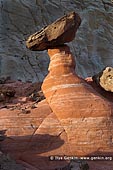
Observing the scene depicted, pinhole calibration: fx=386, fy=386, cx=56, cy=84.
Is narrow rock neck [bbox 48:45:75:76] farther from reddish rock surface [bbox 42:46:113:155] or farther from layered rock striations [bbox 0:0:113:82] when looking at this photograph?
layered rock striations [bbox 0:0:113:82]

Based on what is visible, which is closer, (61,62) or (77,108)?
(77,108)

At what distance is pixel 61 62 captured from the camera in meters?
12.8

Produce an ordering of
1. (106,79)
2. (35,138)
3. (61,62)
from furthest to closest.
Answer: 1. (61,62)
2. (106,79)
3. (35,138)

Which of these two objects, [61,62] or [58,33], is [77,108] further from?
[58,33]

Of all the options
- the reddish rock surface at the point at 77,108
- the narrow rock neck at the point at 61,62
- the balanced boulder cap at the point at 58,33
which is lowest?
the reddish rock surface at the point at 77,108

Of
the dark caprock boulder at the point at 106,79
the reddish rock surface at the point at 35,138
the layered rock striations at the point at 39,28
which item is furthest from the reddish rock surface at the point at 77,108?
the layered rock striations at the point at 39,28

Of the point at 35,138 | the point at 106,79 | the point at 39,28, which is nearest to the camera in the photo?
the point at 35,138

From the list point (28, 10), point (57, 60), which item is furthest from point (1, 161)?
point (28, 10)

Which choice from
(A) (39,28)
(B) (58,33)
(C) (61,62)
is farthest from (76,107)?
(A) (39,28)

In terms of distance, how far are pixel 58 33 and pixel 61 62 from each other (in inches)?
37.7

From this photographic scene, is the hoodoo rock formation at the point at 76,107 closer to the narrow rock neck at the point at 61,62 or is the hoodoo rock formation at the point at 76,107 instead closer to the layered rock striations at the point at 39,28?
the narrow rock neck at the point at 61,62

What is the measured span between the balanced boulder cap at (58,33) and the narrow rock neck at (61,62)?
0.81 feet

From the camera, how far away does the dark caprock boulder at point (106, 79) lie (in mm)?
12430

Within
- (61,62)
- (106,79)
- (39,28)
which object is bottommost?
(39,28)
